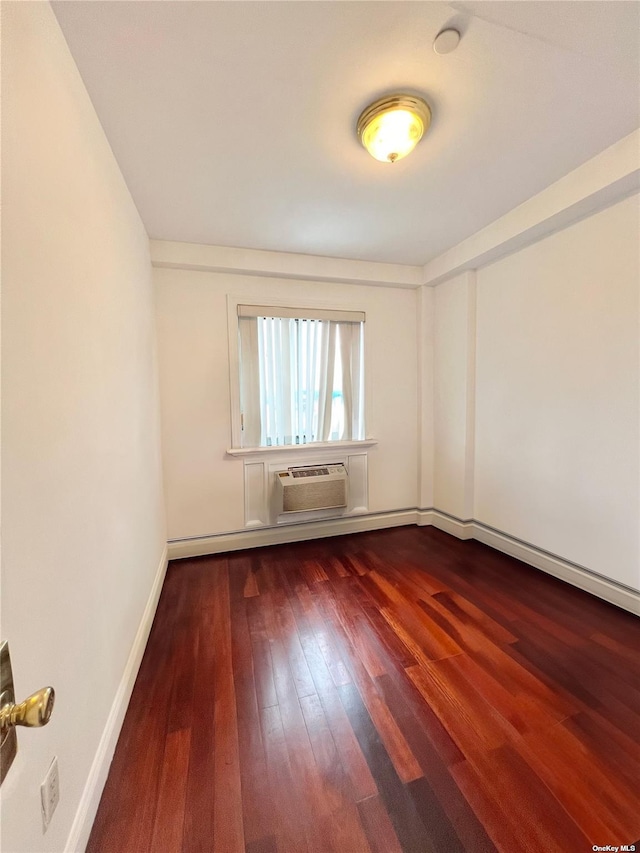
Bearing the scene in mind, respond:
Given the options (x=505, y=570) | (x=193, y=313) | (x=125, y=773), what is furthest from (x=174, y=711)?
(x=193, y=313)

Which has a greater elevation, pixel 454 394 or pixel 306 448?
pixel 454 394

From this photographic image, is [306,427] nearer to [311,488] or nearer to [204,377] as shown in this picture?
[311,488]

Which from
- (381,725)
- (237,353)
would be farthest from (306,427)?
(381,725)

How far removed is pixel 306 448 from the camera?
9.93 ft

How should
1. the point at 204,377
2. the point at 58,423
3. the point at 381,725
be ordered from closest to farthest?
the point at 58,423 → the point at 381,725 → the point at 204,377

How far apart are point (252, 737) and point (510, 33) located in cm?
272

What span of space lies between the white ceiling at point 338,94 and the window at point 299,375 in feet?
3.06

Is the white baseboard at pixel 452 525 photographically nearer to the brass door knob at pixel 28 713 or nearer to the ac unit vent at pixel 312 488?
the ac unit vent at pixel 312 488

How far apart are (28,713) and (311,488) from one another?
7.95ft

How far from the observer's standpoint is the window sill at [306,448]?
113 inches

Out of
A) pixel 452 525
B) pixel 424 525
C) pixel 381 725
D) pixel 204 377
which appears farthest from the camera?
pixel 424 525

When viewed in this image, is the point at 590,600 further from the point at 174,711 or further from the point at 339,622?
the point at 174,711

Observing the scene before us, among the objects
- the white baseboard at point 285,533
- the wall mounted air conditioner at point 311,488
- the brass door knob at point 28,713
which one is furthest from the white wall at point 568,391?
the brass door knob at point 28,713

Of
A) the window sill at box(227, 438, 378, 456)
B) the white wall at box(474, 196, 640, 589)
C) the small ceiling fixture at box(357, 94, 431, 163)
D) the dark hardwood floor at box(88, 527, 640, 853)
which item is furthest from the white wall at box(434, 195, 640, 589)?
the small ceiling fixture at box(357, 94, 431, 163)
